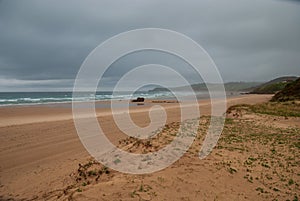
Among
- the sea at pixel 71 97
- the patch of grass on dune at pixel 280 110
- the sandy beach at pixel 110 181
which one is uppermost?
the sea at pixel 71 97

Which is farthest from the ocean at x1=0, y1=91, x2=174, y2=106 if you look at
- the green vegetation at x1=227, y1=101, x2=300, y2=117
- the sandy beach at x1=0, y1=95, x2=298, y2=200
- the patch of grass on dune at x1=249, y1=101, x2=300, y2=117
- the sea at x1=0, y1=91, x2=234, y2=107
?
the sandy beach at x1=0, y1=95, x2=298, y2=200

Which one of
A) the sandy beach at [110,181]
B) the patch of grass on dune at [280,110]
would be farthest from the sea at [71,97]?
the sandy beach at [110,181]

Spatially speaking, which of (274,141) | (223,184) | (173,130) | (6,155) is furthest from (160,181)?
(6,155)

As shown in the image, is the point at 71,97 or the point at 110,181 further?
the point at 71,97

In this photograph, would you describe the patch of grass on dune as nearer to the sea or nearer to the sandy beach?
the sandy beach

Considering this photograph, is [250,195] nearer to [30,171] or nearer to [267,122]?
[30,171]

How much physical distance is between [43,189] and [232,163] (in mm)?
4317

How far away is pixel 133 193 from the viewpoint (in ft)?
14.7

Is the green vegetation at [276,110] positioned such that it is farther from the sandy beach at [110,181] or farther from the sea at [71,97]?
the sea at [71,97]

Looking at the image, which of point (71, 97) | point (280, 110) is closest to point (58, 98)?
point (71, 97)

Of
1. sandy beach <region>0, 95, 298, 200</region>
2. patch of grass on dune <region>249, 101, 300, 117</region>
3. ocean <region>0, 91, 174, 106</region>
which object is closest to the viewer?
sandy beach <region>0, 95, 298, 200</region>

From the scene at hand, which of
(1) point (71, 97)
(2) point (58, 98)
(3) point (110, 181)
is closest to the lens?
(3) point (110, 181)

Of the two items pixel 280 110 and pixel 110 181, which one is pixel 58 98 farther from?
pixel 110 181

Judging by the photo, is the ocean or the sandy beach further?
the ocean
